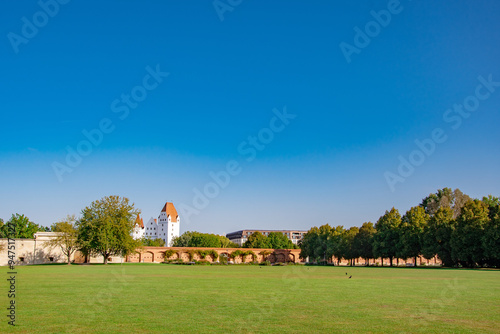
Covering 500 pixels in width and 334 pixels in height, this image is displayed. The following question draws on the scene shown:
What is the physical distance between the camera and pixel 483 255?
2207 inches

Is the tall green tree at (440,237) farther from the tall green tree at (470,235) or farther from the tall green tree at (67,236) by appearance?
the tall green tree at (67,236)

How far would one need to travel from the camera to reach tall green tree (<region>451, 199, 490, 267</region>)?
56.1 metres

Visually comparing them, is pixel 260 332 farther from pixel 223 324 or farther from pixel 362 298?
pixel 362 298

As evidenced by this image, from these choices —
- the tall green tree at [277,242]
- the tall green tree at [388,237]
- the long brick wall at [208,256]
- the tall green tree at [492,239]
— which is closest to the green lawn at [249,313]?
the tall green tree at [492,239]

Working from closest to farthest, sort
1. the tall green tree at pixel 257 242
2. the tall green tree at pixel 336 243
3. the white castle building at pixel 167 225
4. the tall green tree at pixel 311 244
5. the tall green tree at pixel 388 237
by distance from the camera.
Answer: the tall green tree at pixel 388 237
the tall green tree at pixel 336 243
the tall green tree at pixel 311 244
the tall green tree at pixel 257 242
the white castle building at pixel 167 225

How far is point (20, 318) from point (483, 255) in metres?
60.3

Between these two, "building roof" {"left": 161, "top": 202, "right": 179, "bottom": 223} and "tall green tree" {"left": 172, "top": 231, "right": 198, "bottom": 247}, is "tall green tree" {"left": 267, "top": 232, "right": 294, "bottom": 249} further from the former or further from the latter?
"building roof" {"left": 161, "top": 202, "right": 179, "bottom": 223}

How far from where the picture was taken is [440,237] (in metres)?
62.6

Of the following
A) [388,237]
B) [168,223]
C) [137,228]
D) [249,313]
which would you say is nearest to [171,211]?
[168,223]

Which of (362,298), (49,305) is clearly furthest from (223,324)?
(362,298)

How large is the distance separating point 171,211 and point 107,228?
375ft

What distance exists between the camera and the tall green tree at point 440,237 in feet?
204

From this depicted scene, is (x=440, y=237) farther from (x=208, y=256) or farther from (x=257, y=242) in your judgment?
(x=257, y=242)

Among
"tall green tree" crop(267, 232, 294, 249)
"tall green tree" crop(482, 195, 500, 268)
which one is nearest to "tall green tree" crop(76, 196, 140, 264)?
"tall green tree" crop(482, 195, 500, 268)
